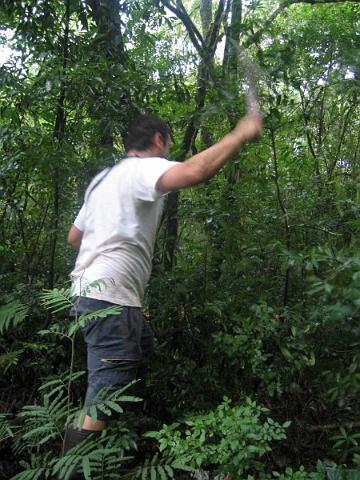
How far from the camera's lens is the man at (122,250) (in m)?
2.05

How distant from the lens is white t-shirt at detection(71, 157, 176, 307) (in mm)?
2209

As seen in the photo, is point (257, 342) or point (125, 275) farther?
point (257, 342)

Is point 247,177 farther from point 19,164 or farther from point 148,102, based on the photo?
point 19,164

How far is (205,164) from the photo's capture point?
1.98 m

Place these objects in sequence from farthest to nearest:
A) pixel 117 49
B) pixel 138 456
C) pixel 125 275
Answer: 1. pixel 117 49
2. pixel 138 456
3. pixel 125 275

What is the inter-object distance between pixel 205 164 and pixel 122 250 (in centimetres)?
61

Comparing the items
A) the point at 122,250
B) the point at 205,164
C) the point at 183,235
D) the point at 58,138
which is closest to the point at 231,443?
the point at 122,250

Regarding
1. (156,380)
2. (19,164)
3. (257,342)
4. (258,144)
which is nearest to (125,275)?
(257,342)

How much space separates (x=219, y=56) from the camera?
4152 mm

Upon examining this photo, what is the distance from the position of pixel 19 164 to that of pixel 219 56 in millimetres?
2206

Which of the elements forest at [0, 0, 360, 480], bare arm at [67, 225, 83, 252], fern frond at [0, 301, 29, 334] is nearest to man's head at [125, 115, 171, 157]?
forest at [0, 0, 360, 480]

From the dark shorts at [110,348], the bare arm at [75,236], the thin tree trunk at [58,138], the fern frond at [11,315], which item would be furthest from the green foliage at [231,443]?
the thin tree trunk at [58,138]

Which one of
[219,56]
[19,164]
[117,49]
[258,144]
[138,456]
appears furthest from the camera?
[219,56]

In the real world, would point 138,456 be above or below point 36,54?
below
